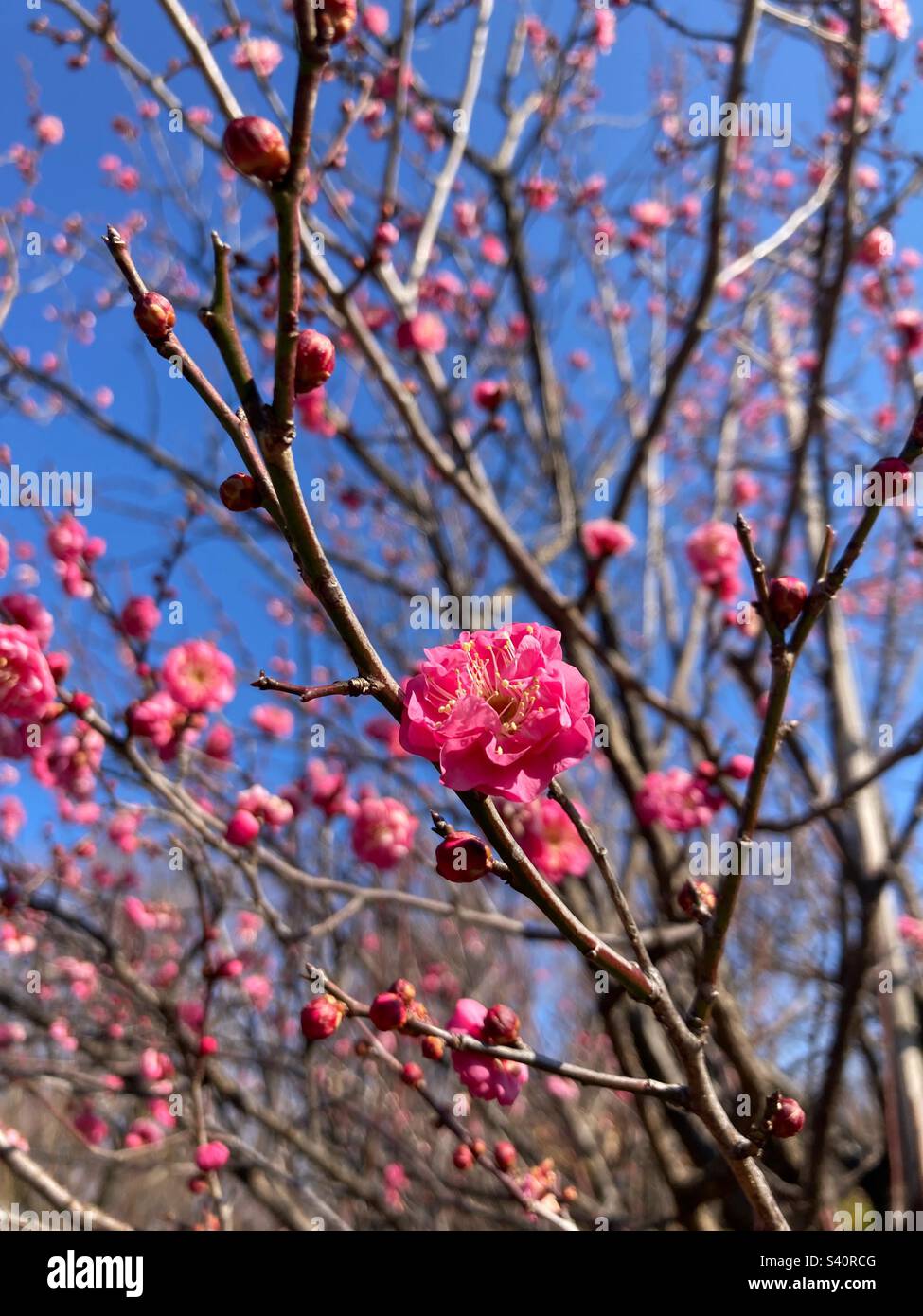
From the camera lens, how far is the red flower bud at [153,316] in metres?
0.82

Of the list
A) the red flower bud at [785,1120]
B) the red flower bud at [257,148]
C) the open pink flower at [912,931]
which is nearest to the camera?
the red flower bud at [257,148]

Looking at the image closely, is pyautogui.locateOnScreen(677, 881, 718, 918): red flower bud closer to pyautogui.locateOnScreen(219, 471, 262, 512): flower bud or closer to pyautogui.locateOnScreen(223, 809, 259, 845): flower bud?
pyautogui.locateOnScreen(219, 471, 262, 512): flower bud

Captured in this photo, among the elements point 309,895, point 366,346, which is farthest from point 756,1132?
point 309,895

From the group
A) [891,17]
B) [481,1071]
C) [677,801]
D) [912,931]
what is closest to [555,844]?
[677,801]

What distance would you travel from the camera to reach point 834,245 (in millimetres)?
3578

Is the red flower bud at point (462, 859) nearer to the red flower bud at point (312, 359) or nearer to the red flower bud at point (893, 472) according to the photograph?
the red flower bud at point (312, 359)

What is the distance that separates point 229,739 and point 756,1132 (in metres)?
2.54

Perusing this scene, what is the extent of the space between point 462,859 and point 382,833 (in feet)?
6.35

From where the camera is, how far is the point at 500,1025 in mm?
1138

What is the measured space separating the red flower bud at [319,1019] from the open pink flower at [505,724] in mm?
434

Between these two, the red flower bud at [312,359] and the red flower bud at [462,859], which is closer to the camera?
the red flower bud at [312,359]

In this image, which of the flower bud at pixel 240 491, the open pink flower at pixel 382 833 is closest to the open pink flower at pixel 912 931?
the open pink flower at pixel 382 833
